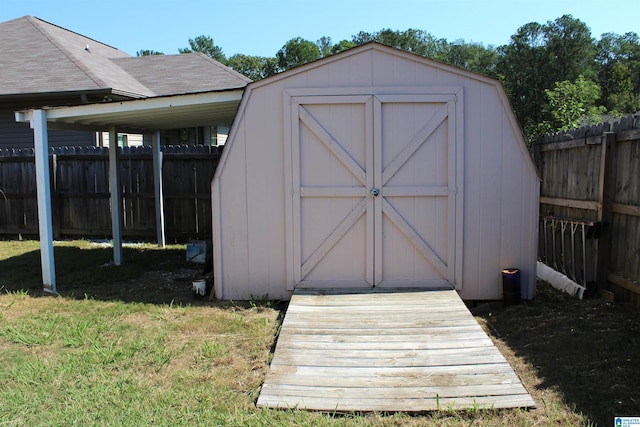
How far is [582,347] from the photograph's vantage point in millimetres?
4215

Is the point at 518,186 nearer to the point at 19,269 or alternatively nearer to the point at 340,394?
the point at 340,394

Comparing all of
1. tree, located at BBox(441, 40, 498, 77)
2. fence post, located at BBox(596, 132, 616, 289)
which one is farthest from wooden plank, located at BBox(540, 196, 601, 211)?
tree, located at BBox(441, 40, 498, 77)

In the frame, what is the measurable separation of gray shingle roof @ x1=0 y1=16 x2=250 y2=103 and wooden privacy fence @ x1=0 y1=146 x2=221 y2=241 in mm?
1739

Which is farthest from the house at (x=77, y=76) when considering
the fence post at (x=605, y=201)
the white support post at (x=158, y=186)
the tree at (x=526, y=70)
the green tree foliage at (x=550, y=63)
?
the tree at (x=526, y=70)

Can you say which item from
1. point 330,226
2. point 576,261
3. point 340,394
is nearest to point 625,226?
point 576,261

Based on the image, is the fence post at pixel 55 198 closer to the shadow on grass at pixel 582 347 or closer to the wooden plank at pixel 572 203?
the shadow on grass at pixel 582 347

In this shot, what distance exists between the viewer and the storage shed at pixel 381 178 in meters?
5.48

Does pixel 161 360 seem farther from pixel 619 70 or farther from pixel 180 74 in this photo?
pixel 619 70

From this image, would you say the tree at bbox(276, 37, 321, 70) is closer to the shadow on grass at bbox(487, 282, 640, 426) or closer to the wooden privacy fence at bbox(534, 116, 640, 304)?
the wooden privacy fence at bbox(534, 116, 640, 304)

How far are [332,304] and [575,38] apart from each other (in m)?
41.8

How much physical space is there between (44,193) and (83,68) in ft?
22.1

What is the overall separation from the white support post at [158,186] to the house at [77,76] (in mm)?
1339

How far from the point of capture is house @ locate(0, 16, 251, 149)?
1107 centimetres

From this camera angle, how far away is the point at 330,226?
5.63 meters
